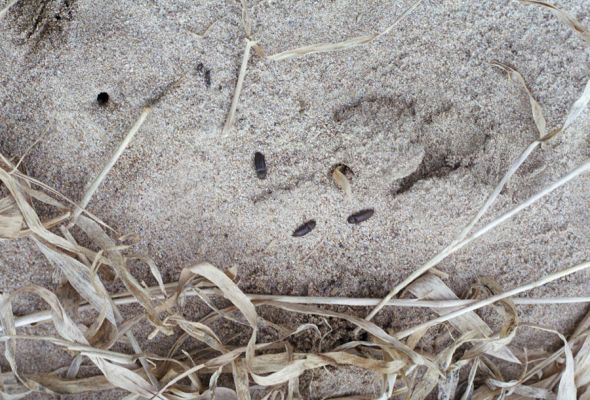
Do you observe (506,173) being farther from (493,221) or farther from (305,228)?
(305,228)

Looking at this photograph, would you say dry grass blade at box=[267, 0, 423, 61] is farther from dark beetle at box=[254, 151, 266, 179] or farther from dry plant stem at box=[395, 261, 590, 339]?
dry plant stem at box=[395, 261, 590, 339]

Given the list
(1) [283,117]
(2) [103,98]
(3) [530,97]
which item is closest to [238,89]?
(1) [283,117]

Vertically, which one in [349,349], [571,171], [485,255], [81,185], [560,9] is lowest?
[349,349]

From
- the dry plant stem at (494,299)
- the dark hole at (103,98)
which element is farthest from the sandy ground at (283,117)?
the dry plant stem at (494,299)

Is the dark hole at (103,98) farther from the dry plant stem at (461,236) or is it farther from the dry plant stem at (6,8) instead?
the dry plant stem at (461,236)

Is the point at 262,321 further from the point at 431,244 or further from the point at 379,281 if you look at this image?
the point at 431,244

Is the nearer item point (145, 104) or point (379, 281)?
point (145, 104)

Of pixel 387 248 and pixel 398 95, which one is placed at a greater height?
pixel 398 95

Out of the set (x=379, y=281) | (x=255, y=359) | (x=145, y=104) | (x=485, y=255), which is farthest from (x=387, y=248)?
(x=145, y=104)
